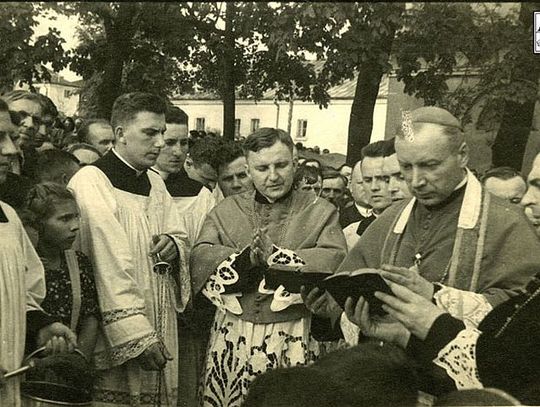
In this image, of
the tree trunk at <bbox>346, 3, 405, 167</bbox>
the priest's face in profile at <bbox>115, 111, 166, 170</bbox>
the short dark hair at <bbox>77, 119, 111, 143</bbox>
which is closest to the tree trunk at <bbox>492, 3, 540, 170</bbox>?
the tree trunk at <bbox>346, 3, 405, 167</bbox>

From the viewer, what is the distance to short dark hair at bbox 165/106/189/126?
296cm

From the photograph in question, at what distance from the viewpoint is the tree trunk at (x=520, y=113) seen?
108 inches

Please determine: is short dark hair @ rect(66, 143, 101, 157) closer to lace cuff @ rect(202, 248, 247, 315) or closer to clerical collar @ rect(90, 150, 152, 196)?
clerical collar @ rect(90, 150, 152, 196)

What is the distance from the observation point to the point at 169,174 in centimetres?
320

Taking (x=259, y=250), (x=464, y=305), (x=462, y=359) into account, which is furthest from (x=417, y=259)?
(x=259, y=250)

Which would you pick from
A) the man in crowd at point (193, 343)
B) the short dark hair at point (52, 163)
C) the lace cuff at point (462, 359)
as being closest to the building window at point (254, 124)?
the man in crowd at point (193, 343)

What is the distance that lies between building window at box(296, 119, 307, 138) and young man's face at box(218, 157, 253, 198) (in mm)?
559

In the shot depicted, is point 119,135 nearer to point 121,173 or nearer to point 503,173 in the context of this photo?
point 121,173

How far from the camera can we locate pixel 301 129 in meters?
2.80

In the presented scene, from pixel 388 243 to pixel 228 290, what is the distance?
0.55 meters

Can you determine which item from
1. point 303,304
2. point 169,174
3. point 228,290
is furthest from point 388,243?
point 169,174

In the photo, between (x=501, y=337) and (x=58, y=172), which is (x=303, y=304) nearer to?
(x=501, y=337)

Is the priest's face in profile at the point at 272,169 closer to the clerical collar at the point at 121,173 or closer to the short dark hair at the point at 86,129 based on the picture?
the clerical collar at the point at 121,173

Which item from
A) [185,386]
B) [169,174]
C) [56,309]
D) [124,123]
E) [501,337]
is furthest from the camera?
[169,174]
